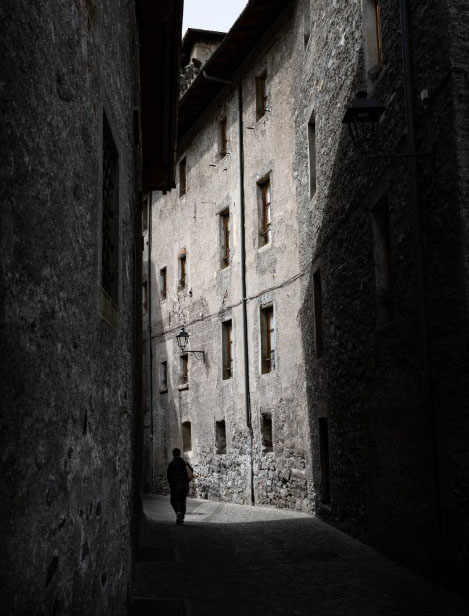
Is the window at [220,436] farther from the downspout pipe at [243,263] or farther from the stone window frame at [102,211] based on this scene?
the stone window frame at [102,211]

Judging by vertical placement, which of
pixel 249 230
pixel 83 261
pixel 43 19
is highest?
pixel 249 230

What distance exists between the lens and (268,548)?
1010cm

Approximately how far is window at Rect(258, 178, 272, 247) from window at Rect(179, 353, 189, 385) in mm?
5602

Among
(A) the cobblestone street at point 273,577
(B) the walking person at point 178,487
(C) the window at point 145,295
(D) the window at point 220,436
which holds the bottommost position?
(A) the cobblestone street at point 273,577

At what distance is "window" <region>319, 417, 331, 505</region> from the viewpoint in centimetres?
1288

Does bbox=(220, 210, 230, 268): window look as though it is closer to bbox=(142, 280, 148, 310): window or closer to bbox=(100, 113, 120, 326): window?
bbox=(142, 280, 148, 310): window

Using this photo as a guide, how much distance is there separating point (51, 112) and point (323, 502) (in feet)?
35.6

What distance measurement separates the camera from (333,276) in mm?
11852

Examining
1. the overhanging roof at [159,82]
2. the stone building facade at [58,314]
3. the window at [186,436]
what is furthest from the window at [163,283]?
the stone building facade at [58,314]

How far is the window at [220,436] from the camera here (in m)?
18.8

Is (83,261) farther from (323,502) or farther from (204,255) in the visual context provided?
(204,255)

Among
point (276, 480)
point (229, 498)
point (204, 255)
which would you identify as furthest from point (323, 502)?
point (204, 255)

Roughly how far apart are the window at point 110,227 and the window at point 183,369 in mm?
Result: 16154

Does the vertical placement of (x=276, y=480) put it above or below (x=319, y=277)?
below
